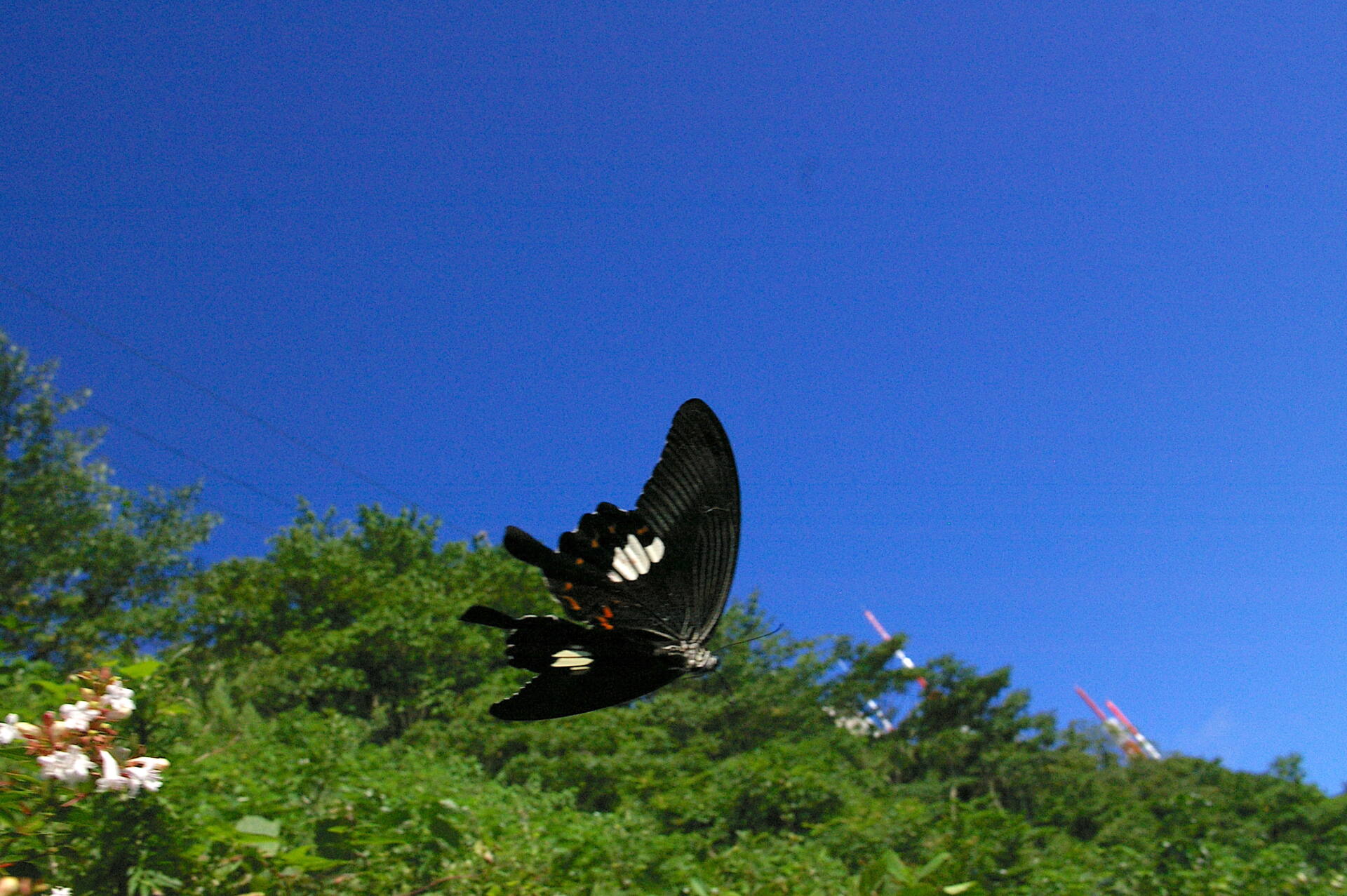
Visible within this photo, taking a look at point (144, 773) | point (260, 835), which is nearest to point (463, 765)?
point (260, 835)

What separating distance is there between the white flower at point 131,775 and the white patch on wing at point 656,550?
1127 mm

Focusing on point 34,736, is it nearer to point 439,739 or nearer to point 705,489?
point 705,489

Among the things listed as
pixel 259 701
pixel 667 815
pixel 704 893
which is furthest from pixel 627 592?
pixel 259 701

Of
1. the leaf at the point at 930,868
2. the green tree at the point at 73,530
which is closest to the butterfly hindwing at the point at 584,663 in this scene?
the leaf at the point at 930,868

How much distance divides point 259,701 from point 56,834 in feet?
50.7

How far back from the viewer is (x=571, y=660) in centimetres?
135

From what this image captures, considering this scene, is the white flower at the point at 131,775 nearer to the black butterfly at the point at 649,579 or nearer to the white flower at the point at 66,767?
the white flower at the point at 66,767

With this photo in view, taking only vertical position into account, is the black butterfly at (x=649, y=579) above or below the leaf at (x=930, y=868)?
above

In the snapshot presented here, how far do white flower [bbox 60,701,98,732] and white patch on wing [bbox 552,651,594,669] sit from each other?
3.35ft

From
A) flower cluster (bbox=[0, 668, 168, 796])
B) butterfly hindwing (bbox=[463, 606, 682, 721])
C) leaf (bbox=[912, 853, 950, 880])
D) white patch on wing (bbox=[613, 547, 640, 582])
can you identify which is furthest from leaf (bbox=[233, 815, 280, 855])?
leaf (bbox=[912, 853, 950, 880])

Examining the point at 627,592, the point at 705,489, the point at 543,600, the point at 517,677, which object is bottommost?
the point at 627,592

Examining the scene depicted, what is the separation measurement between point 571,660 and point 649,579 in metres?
0.19

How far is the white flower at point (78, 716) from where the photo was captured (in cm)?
157

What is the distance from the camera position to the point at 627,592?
1.38 meters
